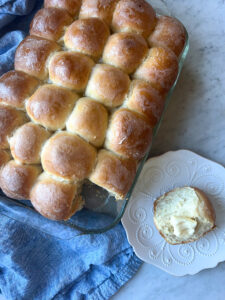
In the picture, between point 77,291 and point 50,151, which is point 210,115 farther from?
point 77,291

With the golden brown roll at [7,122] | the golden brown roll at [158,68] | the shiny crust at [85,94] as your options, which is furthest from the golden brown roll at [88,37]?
the golden brown roll at [7,122]

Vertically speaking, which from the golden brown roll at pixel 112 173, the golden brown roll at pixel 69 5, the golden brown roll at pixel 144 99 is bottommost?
the golden brown roll at pixel 112 173

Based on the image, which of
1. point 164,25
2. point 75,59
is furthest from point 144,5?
point 75,59

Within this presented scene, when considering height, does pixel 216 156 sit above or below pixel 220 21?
below

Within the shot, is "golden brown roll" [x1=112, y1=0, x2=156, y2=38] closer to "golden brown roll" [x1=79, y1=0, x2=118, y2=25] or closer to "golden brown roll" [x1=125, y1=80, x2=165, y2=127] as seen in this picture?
"golden brown roll" [x1=79, y1=0, x2=118, y2=25]

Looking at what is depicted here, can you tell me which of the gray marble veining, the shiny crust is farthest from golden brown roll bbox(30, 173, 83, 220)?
the gray marble veining

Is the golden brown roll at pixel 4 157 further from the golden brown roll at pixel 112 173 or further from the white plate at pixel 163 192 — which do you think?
the white plate at pixel 163 192
